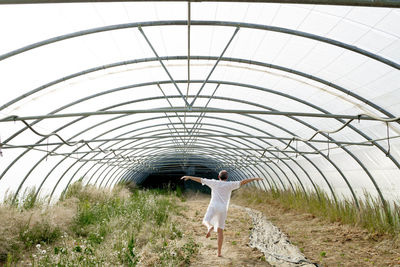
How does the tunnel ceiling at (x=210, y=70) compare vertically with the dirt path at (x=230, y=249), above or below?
above

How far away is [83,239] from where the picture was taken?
30.2 ft

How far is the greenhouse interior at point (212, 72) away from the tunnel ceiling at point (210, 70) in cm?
3

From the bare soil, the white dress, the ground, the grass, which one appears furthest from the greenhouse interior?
the grass

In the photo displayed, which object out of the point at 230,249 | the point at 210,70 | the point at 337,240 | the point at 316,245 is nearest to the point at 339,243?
the point at 337,240

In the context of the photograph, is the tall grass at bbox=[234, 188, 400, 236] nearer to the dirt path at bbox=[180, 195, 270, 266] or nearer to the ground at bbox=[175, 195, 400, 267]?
the ground at bbox=[175, 195, 400, 267]

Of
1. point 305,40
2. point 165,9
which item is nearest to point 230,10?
point 165,9

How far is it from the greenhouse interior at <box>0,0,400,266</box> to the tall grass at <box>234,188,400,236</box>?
0.21 meters

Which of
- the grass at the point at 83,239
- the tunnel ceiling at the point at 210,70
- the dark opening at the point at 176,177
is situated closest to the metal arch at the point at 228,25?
the tunnel ceiling at the point at 210,70

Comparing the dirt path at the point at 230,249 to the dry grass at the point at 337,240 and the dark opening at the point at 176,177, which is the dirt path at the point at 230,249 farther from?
the dark opening at the point at 176,177

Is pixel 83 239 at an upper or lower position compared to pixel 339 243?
lower

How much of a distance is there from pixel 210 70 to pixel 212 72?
0.56 metres

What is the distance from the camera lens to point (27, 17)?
5895 mm

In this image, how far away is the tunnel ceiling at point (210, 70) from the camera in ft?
20.5

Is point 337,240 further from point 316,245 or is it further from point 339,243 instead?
point 316,245
